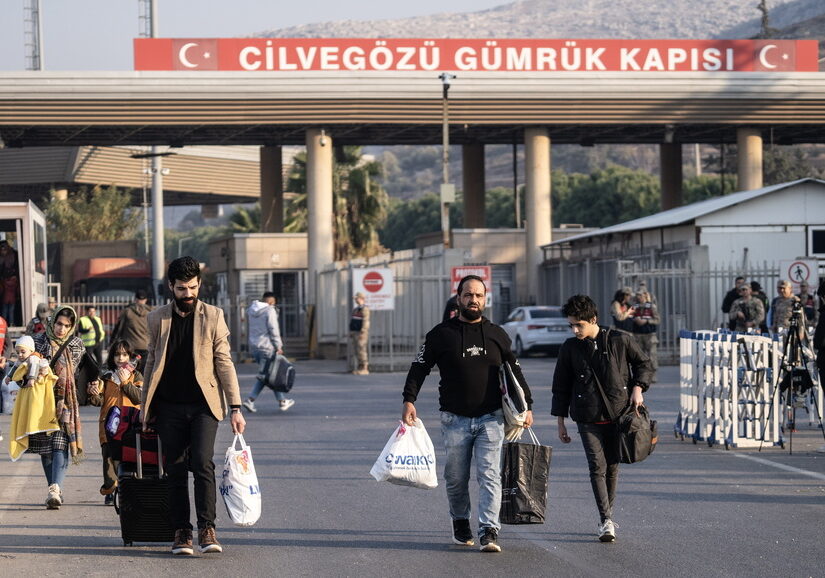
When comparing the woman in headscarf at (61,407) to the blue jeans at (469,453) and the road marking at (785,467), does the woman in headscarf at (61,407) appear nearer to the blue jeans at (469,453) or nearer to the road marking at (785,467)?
the blue jeans at (469,453)

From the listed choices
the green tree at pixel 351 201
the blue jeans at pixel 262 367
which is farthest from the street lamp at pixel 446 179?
the green tree at pixel 351 201

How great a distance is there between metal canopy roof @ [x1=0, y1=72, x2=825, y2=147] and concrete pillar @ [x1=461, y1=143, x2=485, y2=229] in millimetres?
4969

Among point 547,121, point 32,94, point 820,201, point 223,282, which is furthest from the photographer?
point 223,282

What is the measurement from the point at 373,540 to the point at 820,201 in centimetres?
2836

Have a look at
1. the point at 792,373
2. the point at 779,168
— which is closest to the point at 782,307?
the point at 792,373

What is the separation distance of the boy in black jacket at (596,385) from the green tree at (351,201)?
48839mm

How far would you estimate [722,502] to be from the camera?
35.8ft

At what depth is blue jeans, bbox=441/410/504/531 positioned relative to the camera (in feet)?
28.7

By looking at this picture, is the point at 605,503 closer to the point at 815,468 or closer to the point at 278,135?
the point at 815,468

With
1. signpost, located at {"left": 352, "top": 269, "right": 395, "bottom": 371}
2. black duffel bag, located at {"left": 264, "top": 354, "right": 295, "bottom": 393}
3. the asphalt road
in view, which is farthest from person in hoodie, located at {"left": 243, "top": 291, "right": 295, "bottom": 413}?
signpost, located at {"left": 352, "top": 269, "right": 395, "bottom": 371}

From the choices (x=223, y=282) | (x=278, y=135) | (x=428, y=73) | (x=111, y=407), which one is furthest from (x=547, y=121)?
(x=111, y=407)

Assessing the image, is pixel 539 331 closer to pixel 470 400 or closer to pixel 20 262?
pixel 20 262

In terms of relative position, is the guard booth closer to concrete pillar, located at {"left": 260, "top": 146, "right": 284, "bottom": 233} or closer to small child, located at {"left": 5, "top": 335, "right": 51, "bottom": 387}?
small child, located at {"left": 5, "top": 335, "right": 51, "bottom": 387}

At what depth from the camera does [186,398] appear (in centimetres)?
871
